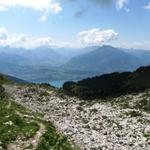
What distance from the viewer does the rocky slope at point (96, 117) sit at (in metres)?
38.0

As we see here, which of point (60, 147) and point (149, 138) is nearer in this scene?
point (60, 147)

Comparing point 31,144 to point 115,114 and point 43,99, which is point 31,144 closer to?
point 115,114

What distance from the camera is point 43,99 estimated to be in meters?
69.9

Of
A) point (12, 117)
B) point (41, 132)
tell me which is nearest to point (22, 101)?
point (12, 117)

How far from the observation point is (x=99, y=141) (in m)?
37.7

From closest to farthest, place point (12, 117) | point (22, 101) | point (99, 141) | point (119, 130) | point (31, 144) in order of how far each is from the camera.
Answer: point (31, 144), point (99, 141), point (12, 117), point (119, 130), point (22, 101)

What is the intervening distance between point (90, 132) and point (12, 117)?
29.7 ft

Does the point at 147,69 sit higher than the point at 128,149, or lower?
higher

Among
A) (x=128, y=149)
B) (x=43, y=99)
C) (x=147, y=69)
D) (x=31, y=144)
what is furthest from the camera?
(x=147, y=69)

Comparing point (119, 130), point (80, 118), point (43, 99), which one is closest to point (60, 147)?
point (119, 130)

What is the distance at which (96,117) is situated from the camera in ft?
175

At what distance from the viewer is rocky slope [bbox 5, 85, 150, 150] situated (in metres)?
38.0

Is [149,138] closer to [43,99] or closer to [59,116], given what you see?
[59,116]

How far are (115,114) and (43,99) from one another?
18965 mm
